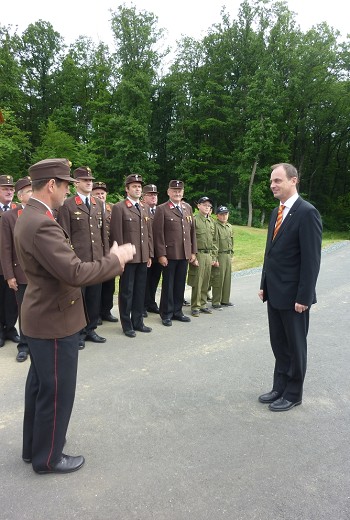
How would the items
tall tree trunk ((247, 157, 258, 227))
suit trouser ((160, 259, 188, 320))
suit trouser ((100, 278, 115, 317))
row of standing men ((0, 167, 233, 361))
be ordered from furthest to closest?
tall tree trunk ((247, 157, 258, 227)) → suit trouser ((100, 278, 115, 317)) → suit trouser ((160, 259, 188, 320)) → row of standing men ((0, 167, 233, 361))

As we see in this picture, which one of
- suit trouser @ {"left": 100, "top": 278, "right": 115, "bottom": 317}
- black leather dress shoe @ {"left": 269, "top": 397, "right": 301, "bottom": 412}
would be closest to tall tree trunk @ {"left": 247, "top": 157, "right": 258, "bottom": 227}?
suit trouser @ {"left": 100, "top": 278, "right": 115, "bottom": 317}

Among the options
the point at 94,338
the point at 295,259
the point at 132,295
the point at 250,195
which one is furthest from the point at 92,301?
the point at 250,195

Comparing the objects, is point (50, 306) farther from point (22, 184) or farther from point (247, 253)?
point (247, 253)

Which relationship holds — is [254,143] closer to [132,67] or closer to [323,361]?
[132,67]

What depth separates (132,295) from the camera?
5957 mm

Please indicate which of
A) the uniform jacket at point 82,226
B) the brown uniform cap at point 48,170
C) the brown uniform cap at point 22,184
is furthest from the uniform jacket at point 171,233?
the brown uniform cap at point 48,170

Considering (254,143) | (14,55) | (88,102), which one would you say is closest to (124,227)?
(254,143)

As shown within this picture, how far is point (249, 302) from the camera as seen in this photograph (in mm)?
7758

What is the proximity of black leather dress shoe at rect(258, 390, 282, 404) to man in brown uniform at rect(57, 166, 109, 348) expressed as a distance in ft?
8.11

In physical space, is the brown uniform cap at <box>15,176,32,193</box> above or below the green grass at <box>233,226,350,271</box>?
above

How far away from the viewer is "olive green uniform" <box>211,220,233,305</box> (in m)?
7.46

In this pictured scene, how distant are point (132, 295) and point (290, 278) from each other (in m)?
2.98

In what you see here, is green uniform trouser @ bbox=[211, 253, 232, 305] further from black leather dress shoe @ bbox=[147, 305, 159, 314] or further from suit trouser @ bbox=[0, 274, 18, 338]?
suit trouser @ bbox=[0, 274, 18, 338]

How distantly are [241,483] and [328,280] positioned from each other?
828 centimetres
